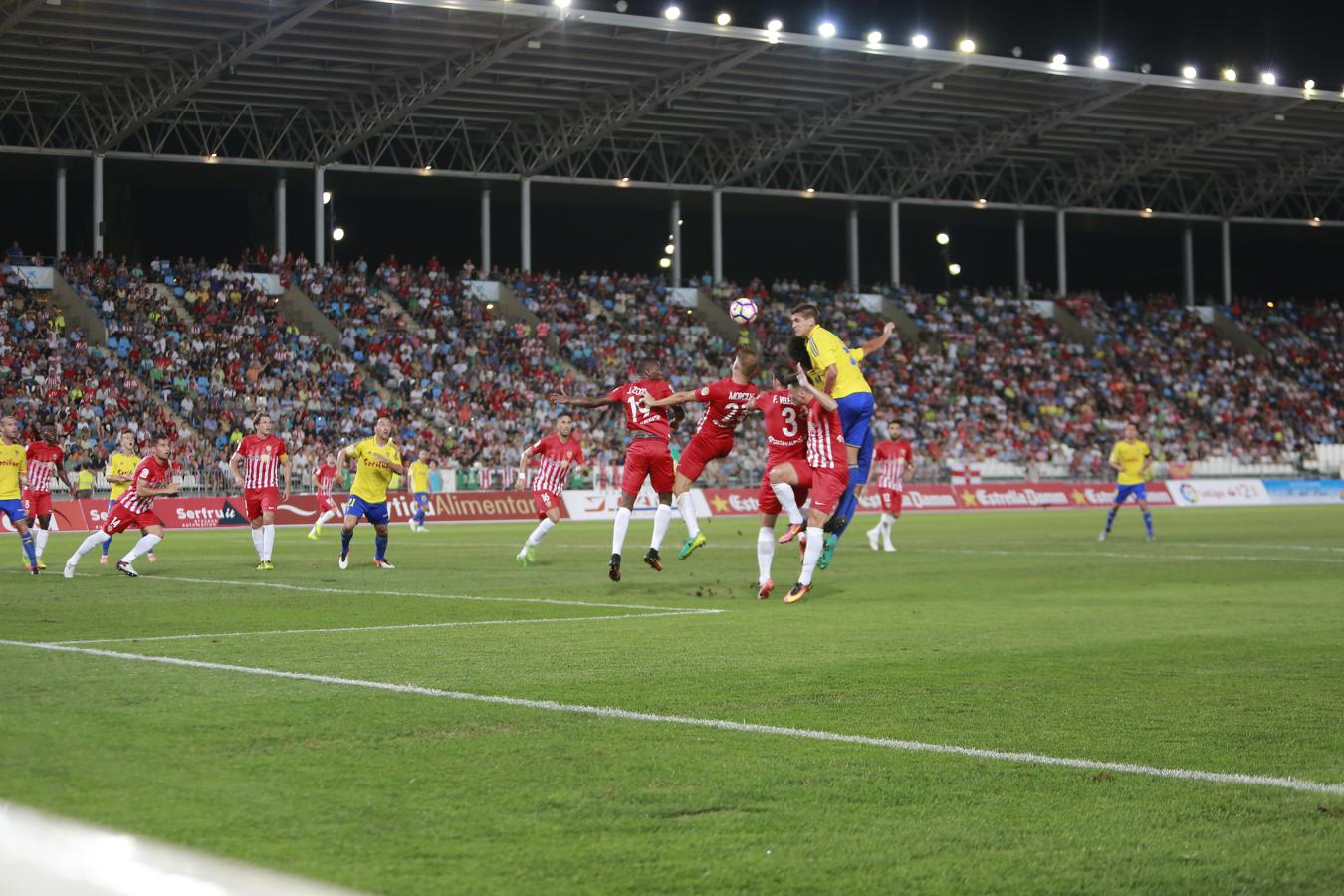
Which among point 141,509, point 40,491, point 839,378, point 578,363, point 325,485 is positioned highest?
point 578,363

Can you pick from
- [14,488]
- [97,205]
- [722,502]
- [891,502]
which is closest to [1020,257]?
[722,502]

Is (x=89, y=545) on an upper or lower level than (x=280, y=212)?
lower

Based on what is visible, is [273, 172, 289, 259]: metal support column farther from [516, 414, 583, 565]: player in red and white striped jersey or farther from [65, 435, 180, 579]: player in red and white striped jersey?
[65, 435, 180, 579]: player in red and white striped jersey

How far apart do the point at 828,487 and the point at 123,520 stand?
32.7 feet

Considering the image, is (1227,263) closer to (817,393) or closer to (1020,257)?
(1020,257)

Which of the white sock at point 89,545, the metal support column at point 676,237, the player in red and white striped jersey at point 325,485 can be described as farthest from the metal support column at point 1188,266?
the white sock at point 89,545

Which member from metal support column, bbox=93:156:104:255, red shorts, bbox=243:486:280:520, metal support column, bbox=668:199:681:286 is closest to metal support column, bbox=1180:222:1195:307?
metal support column, bbox=668:199:681:286

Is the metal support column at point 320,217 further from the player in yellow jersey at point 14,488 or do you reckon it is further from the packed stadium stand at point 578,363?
the player in yellow jersey at point 14,488

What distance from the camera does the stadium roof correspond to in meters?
44.8

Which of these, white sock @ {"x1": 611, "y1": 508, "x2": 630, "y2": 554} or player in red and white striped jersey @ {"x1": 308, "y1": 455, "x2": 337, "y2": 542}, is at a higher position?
player in red and white striped jersey @ {"x1": 308, "y1": 455, "x2": 337, "y2": 542}

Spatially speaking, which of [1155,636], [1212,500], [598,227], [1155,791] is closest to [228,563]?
[1155,636]

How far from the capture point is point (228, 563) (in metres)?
23.0

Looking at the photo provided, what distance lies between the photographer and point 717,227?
61.6m

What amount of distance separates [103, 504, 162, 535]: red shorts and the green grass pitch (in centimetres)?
490
